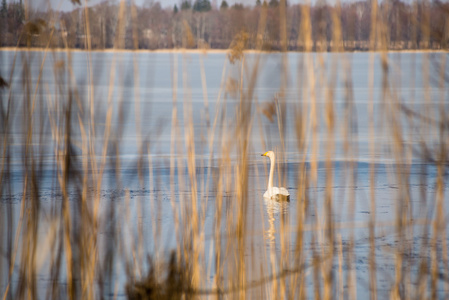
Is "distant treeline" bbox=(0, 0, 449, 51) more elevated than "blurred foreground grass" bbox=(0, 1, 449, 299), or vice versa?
"distant treeline" bbox=(0, 0, 449, 51)

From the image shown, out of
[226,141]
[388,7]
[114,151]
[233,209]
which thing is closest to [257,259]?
[233,209]

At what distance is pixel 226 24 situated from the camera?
154 centimetres

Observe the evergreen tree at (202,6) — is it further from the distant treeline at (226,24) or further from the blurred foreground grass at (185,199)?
the blurred foreground grass at (185,199)

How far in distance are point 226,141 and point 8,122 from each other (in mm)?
680

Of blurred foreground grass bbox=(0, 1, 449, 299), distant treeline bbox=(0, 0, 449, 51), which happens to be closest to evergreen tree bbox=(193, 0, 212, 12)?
distant treeline bbox=(0, 0, 449, 51)

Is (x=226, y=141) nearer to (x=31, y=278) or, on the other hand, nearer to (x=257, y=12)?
(x=257, y=12)

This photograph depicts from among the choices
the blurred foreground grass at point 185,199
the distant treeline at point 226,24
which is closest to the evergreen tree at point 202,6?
the distant treeline at point 226,24

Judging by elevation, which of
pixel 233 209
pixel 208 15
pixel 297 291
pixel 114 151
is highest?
pixel 208 15

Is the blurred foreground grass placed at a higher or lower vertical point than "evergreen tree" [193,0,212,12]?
lower

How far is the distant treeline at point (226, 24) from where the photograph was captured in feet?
4.96

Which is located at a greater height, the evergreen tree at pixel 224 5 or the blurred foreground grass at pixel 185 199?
the evergreen tree at pixel 224 5

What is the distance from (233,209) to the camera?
184cm

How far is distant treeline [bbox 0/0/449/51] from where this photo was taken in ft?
4.96

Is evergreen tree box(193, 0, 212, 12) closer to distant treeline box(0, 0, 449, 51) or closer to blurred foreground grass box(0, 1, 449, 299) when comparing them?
distant treeline box(0, 0, 449, 51)
